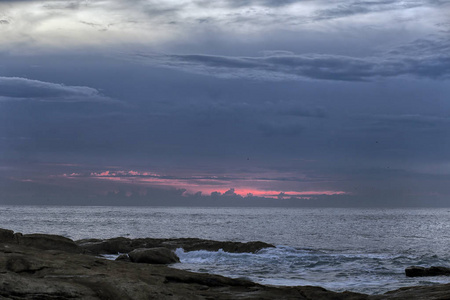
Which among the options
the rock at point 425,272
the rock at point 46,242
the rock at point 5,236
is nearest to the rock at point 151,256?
the rock at point 46,242

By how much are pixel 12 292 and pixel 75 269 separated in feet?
11.0

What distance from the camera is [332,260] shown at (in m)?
40.6

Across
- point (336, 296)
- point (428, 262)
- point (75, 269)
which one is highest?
point (75, 269)

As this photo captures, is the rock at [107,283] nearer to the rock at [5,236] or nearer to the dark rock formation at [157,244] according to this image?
the rock at [5,236]

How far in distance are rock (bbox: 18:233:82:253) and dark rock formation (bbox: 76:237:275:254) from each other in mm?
9818

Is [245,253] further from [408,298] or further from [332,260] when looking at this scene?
[408,298]

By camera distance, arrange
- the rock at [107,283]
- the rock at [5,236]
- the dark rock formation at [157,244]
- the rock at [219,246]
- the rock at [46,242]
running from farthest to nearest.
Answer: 1. the rock at [219,246]
2. the dark rock formation at [157,244]
3. the rock at [46,242]
4. the rock at [5,236]
5. the rock at [107,283]

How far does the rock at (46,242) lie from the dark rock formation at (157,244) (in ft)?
32.2

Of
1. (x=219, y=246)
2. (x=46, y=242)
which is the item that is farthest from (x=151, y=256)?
(x=219, y=246)

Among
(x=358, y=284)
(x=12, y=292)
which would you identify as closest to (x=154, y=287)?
(x=12, y=292)

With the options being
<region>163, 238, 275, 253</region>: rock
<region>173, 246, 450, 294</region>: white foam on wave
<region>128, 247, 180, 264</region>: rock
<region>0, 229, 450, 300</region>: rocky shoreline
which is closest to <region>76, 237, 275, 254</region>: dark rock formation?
<region>163, 238, 275, 253</region>: rock

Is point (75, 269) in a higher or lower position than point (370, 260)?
higher

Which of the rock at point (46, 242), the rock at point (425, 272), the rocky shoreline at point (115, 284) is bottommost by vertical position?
the rock at point (425, 272)

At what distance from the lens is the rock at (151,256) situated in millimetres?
34156
